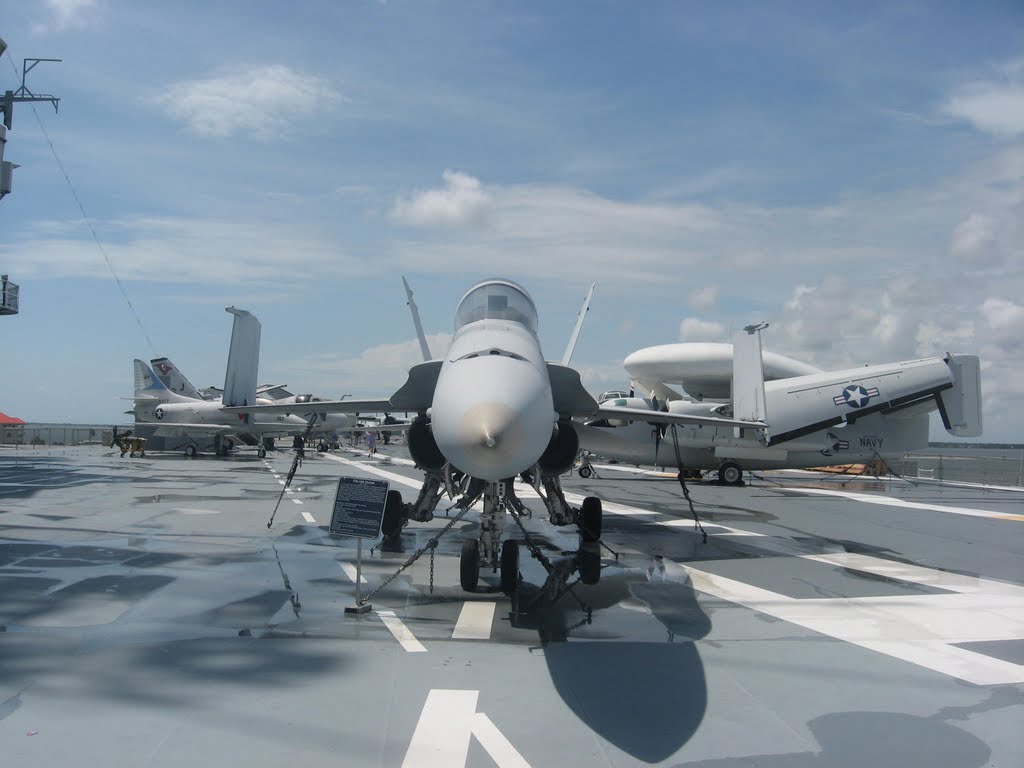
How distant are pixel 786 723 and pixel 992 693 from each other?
178cm

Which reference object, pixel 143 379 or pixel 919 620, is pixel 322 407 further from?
pixel 143 379

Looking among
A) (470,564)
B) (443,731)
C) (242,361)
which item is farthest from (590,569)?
(242,361)

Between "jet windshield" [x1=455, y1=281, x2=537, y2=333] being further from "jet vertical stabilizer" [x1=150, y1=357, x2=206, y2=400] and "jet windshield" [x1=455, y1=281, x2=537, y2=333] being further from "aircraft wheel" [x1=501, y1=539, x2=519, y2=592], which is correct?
"jet vertical stabilizer" [x1=150, y1=357, x2=206, y2=400]

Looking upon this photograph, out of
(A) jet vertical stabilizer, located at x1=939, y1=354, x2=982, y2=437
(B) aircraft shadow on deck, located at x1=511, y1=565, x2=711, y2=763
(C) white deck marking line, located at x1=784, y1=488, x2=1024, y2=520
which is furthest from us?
(A) jet vertical stabilizer, located at x1=939, y1=354, x2=982, y2=437

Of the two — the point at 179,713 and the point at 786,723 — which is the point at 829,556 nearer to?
the point at 786,723

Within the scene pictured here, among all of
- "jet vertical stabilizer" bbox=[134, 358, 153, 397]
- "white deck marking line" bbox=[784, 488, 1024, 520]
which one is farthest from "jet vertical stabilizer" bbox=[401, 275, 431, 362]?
"jet vertical stabilizer" bbox=[134, 358, 153, 397]

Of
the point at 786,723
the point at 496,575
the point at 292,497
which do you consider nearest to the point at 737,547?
the point at 496,575

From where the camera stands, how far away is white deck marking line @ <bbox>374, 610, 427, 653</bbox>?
5918 mm

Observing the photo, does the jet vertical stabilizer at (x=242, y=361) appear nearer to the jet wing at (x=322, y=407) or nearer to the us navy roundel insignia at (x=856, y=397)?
the jet wing at (x=322, y=407)

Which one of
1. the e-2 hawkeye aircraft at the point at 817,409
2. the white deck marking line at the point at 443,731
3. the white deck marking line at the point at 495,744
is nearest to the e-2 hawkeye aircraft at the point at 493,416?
the white deck marking line at the point at 443,731

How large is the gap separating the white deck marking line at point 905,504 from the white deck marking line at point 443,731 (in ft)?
57.9

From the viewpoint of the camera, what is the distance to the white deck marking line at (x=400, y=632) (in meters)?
5.92

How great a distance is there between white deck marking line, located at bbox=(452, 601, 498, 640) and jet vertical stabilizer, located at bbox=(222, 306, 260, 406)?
20.7 ft

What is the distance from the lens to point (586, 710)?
15.1 feet
